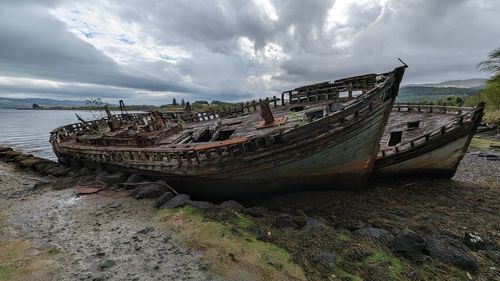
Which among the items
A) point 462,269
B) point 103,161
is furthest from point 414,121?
point 103,161

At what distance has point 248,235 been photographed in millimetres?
7547

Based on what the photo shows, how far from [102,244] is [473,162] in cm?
2437

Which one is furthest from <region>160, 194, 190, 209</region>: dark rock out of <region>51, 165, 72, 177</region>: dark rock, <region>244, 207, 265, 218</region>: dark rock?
<region>51, 165, 72, 177</region>: dark rock

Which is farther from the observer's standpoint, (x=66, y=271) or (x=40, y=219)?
(x=40, y=219)

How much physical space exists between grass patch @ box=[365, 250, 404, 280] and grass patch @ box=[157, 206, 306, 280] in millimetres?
1898

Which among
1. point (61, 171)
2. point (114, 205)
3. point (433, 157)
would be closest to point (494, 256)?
point (433, 157)

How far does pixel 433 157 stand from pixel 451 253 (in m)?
7.82

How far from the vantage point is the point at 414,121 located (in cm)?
1614

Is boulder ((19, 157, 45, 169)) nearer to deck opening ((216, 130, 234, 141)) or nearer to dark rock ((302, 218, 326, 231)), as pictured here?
deck opening ((216, 130, 234, 141))

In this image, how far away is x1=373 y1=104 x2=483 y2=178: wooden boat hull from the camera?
41.1 ft

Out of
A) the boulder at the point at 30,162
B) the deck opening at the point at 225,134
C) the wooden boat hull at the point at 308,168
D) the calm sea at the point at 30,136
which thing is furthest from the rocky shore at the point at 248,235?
the calm sea at the point at 30,136

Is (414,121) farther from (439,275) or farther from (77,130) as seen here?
(77,130)

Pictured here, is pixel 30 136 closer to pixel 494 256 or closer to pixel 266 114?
pixel 266 114

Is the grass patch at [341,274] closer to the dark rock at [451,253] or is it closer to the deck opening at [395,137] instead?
the dark rock at [451,253]
